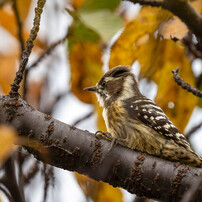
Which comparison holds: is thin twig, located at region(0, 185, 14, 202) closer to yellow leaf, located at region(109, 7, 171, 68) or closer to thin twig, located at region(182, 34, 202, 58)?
yellow leaf, located at region(109, 7, 171, 68)

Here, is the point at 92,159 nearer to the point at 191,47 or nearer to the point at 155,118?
the point at 155,118

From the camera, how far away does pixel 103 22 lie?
2545 millimetres

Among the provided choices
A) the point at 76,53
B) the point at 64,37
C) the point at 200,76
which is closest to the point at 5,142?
the point at 64,37

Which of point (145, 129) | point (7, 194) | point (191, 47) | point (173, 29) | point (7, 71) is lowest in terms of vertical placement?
point (7, 194)

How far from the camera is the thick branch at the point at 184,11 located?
239 centimetres

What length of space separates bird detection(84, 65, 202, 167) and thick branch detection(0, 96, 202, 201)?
327 mm

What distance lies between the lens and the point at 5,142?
962 mm

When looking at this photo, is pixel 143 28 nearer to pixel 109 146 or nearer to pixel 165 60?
pixel 165 60

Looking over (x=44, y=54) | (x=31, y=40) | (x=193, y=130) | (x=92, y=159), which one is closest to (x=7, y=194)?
(x=92, y=159)

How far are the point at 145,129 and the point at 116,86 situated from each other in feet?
3.04

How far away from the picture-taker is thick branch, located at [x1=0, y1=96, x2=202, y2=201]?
2.23m

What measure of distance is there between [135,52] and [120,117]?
0.70 m

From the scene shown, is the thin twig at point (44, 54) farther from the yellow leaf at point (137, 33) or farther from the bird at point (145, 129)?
the bird at point (145, 129)

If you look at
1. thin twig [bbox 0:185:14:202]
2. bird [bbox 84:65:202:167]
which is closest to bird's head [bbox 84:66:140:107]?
bird [bbox 84:65:202:167]
